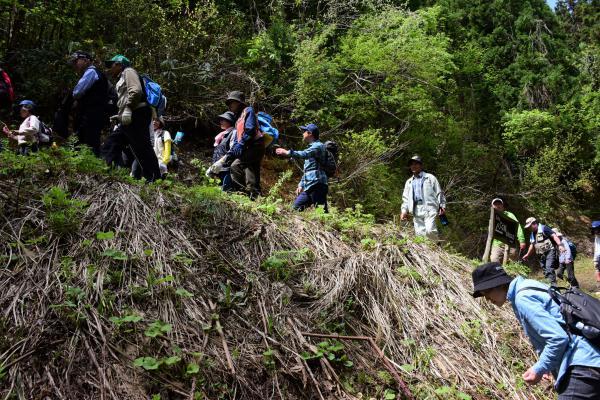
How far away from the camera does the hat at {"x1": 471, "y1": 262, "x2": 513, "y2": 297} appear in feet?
12.2

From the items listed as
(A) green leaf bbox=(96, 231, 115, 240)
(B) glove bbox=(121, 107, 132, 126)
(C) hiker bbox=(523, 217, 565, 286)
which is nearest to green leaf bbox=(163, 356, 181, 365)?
(A) green leaf bbox=(96, 231, 115, 240)

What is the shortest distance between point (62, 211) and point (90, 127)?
250 cm

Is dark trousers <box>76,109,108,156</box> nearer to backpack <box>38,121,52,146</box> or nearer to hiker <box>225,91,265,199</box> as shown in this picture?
hiker <box>225,91,265,199</box>

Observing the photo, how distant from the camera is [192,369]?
150 inches

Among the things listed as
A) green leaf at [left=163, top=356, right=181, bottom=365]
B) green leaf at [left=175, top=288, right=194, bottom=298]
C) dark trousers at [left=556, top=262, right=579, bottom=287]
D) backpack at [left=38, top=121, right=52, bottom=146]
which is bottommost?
backpack at [left=38, top=121, right=52, bottom=146]

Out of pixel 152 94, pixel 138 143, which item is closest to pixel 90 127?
pixel 138 143

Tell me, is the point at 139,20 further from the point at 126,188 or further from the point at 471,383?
the point at 471,383

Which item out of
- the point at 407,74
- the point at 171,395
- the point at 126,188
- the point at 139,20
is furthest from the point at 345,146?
the point at 171,395

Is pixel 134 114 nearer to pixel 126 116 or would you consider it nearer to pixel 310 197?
pixel 126 116

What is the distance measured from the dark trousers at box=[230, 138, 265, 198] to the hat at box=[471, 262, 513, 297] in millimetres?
3982

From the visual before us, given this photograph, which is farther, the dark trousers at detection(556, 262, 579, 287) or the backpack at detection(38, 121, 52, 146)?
the dark trousers at detection(556, 262, 579, 287)

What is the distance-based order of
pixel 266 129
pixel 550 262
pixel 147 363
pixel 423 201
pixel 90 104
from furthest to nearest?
pixel 550 262 → pixel 423 201 → pixel 266 129 → pixel 90 104 → pixel 147 363

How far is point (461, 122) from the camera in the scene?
20.0m

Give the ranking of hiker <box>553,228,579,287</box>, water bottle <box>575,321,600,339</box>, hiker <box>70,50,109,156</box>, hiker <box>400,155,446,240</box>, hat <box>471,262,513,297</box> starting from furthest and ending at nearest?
1. hiker <box>553,228,579,287</box>
2. hiker <box>400,155,446,240</box>
3. hiker <box>70,50,109,156</box>
4. hat <box>471,262,513,297</box>
5. water bottle <box>575,321,600,339</box>
